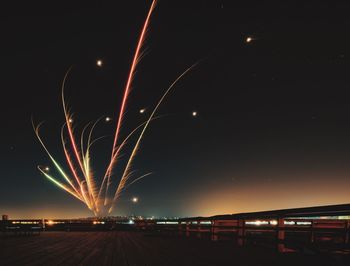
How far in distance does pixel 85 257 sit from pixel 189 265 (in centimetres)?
336

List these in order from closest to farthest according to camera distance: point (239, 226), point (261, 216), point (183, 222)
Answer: point (261, 216) → point (239, 226) → point (183, 222)

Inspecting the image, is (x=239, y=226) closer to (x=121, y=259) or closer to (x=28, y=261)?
(x=121, y=259)

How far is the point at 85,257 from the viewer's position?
11.0 meters

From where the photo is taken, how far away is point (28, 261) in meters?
10.1

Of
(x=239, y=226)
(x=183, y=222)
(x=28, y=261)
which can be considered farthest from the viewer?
(x=183, y=222)

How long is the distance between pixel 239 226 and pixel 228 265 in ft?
16.6

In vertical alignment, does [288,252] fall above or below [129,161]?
below

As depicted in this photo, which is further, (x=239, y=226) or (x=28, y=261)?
(x=239, y=226)

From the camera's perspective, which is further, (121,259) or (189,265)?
(121,259)

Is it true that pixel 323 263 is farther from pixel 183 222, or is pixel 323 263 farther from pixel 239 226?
pixel 183 222

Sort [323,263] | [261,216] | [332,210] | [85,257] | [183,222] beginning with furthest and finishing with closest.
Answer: [183,222]
[261,216]
[85,257]
[323,263]
[332,210]

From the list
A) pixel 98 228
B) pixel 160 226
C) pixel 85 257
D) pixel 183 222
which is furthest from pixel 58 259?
pixel 98 228

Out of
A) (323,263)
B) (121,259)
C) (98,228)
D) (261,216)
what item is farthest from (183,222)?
(98,228)

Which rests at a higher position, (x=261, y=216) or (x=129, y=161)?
(x=129, y=161)
